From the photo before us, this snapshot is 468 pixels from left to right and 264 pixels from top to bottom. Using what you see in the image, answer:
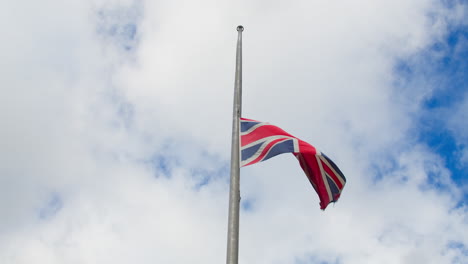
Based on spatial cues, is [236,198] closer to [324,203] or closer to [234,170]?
[234,170]

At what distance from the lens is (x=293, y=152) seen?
1614cm

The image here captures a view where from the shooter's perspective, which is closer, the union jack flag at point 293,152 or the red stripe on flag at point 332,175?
the union jack flag at point 293,152

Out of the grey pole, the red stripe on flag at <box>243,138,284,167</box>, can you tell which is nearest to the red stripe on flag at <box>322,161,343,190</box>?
the red stripe on flag at <box>243,138,284,167</box>

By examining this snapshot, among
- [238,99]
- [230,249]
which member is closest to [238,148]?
[238,99]

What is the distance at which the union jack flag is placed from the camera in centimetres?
1561

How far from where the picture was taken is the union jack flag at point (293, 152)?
15.6m

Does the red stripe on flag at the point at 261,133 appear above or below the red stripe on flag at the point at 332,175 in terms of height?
above

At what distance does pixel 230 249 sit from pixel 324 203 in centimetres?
620

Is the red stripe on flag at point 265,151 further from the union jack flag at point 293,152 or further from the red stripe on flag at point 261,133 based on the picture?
the red stripe on flag at point 261,133

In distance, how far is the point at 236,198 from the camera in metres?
13.6

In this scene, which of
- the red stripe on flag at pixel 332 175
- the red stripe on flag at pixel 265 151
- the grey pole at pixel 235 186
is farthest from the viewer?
the red stripe on flag at pixel 332 175

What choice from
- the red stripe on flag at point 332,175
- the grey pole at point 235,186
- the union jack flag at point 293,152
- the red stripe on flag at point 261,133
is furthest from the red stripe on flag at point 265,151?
the red stripe on flag at point 332,175

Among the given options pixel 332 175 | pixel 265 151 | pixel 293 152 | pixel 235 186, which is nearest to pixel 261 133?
pixel 265 151

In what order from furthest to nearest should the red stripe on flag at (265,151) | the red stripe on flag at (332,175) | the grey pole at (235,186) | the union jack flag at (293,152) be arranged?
the red stripe on flag at (332,175), the union jack flag at (293,152), the red stripe on flag at (265,151), the grey pole at (235,186)
